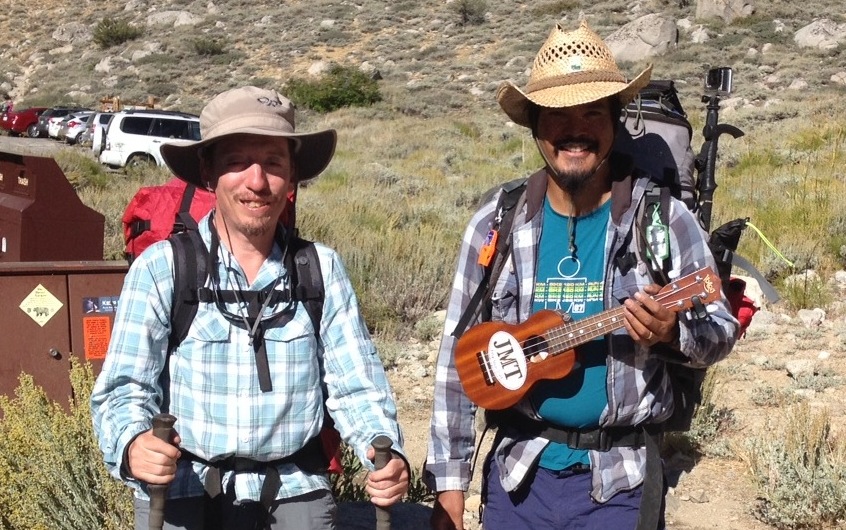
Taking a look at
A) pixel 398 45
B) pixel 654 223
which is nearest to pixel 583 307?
pixel 654 223

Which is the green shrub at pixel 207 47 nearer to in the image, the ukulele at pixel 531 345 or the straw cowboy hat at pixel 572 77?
the straw cowboy hat at pixel 572 77

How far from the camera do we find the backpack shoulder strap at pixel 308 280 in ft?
7.02

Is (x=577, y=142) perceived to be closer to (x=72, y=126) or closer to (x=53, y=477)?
(x=53, y=477)

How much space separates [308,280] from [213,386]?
34cm

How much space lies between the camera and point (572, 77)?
7.86 ft

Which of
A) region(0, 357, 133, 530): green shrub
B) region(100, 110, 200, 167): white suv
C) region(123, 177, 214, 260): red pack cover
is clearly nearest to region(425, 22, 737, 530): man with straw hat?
region(123, 177, 214, 260): red pack cover

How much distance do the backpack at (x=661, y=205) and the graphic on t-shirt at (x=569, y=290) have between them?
0.34ft

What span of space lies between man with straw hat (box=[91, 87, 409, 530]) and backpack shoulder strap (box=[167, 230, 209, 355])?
15 millimetres

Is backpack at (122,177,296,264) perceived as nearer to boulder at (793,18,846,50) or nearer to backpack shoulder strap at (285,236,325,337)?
backpack shoulder strap at (285,236,325,337)

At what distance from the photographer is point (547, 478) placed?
2.35m

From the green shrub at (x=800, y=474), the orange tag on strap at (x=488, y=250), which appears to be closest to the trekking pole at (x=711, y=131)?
the orange tag on strap at (x=488, y=250)

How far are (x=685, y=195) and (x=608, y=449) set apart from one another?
79 cm

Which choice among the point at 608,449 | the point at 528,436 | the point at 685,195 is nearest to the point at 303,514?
the point at 528,436

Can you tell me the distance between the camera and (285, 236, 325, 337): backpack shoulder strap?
84.2 inches
